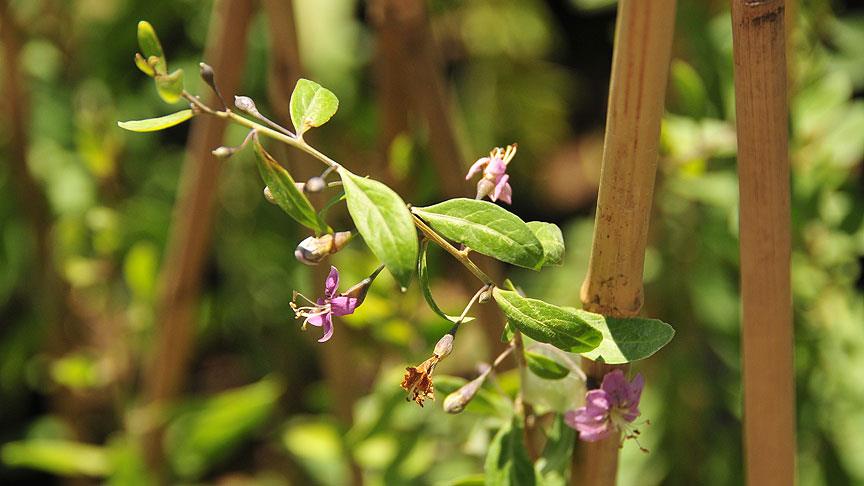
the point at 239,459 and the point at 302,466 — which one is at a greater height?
the point at 302,466

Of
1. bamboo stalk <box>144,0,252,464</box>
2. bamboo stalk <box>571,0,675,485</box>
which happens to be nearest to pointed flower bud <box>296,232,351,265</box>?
bamboo stalk <box>571,0,675,485</box>

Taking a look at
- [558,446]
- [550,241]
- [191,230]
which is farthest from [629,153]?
[191,230]

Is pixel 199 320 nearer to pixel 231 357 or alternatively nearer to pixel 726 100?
pixel 231 357

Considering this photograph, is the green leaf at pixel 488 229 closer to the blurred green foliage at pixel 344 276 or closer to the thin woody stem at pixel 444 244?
the thin woody stem at pixel 444 244

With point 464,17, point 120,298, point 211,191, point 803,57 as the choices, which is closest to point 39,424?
point 120,298

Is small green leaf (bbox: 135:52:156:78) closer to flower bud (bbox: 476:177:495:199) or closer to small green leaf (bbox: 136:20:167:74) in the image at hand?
small green leaf (bbox: 136:20:167:74)

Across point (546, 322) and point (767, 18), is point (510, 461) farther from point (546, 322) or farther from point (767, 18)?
point (767, 18)
